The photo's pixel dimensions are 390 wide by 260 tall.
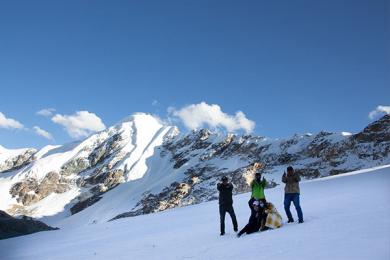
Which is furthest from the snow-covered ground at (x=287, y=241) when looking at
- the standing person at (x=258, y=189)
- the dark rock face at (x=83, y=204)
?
the dark rock face at (x=83, y=204)

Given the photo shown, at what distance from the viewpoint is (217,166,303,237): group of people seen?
45.1ft

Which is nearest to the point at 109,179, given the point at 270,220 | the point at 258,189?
the point at 258,189

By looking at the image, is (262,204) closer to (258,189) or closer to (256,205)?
(256,205)

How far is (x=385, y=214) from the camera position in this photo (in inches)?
457

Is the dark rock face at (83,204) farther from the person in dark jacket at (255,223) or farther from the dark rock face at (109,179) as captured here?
the person in dark jacket at (255,223)

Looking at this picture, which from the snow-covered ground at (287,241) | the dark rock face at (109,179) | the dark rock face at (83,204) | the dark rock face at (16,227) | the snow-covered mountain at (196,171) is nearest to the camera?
the snow-covered ground at (287,241)

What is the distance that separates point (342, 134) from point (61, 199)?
4748 inches

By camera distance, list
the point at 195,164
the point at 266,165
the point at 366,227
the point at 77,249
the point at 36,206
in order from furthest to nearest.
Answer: the point at 36,206
the point at 195,164
the point at 266,165
the point at 77,249
the point at 366,227

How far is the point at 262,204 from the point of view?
549 inches

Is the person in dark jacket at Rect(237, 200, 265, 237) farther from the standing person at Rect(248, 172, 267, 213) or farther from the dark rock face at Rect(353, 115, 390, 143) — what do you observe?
the dark rock face at Rect(353, 115, 390, 143)

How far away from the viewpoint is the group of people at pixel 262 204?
13.8 metres

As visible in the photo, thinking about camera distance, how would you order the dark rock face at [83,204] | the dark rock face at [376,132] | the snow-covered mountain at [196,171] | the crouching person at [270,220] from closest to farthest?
the crouching person at [270,220], the dark rock face at [376,132], the snow-covered mountain at [196,171], the dark rock face at [83,204]

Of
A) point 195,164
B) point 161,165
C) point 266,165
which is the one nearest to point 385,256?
point 266,165

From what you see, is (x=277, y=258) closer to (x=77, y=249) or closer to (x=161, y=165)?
(x=77, y=249)
